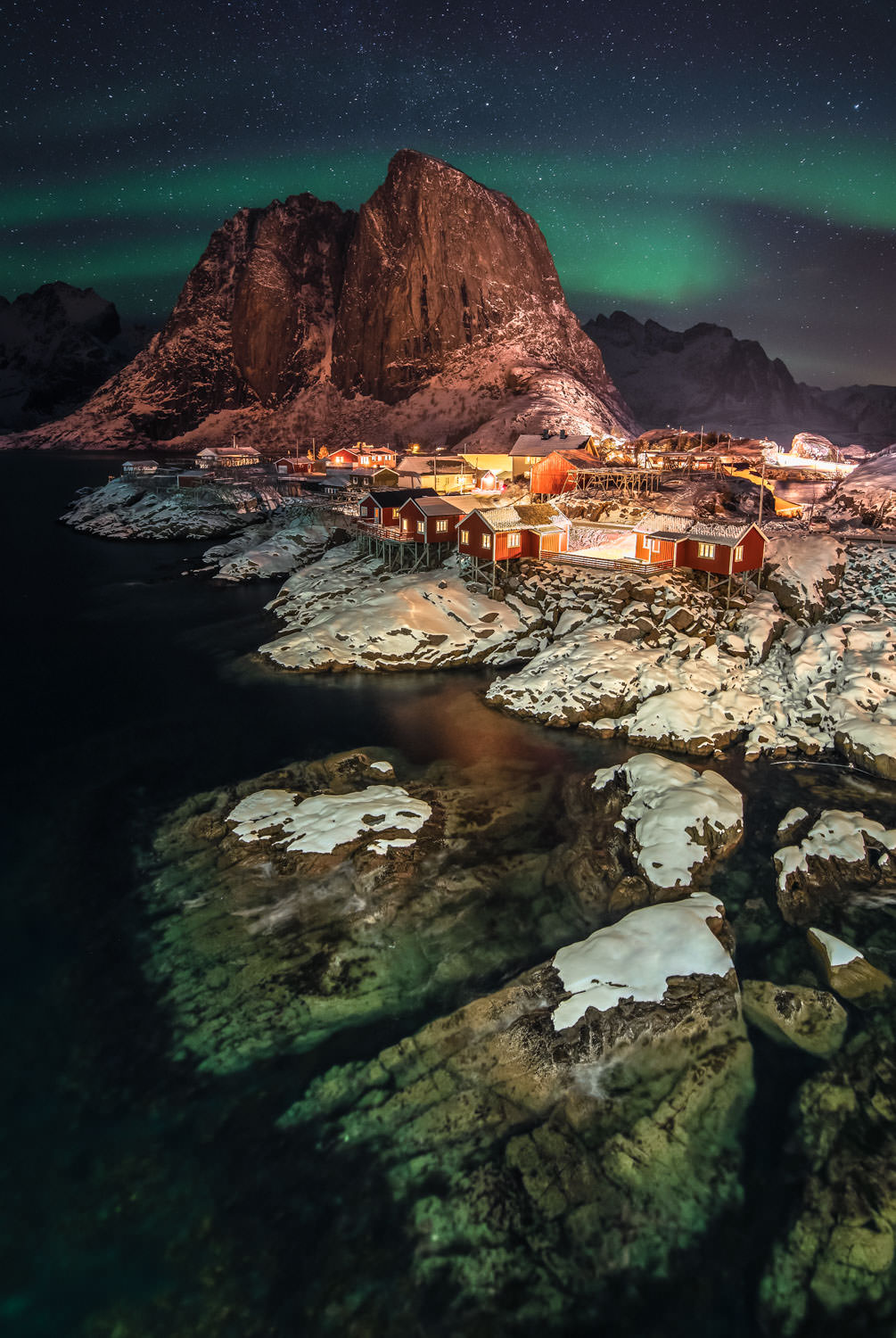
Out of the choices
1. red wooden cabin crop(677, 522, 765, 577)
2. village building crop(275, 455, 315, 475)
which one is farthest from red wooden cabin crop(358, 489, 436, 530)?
village building crop(275, 455, 315, 475)

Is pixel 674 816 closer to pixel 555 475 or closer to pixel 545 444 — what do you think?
pixel 555 475

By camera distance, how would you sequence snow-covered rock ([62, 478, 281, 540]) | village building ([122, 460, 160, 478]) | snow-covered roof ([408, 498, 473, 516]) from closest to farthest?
snow-covered roof ([408, 498, 473, 516]), snow-covered rock ([62, 478, 281, 540]), village building ([122, 460, 160, 478])

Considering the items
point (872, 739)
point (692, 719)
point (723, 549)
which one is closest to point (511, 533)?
point (723, 549)

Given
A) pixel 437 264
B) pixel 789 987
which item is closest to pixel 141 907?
pixel 789 987

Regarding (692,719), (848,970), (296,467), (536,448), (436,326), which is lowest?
(848,970)

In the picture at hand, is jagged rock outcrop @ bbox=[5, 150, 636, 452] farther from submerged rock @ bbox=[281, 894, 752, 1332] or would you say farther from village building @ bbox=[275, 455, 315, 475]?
submerged rock @ bbox=[281, 894, 752, 1332]

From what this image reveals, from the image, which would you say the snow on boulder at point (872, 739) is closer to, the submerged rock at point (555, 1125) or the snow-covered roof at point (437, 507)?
the submerged rock at point (555, 1125)

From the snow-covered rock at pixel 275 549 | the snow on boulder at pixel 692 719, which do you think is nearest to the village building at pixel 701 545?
the snow on boulder at pixel 692 719
